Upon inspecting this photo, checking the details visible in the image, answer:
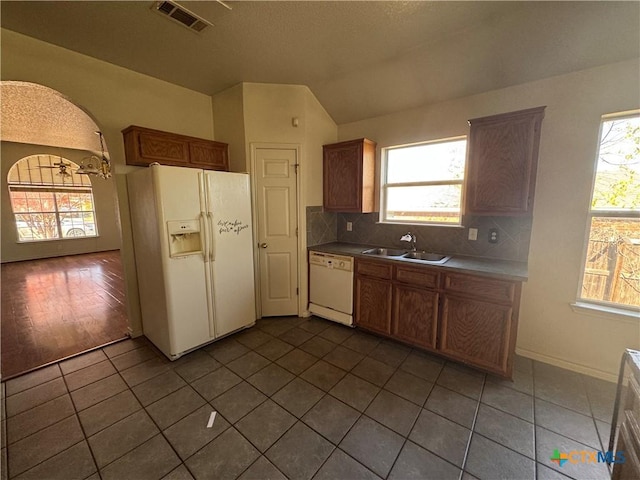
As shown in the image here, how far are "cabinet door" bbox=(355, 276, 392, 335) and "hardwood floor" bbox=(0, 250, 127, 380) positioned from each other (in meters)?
2.67

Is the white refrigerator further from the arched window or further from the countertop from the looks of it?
the arched window

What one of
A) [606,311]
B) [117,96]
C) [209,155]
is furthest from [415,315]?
[117,96]

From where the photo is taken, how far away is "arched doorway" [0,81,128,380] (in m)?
2.85

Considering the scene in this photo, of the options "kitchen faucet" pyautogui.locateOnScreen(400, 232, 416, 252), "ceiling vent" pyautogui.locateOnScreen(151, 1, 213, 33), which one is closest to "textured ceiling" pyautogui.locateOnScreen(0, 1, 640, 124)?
"ceiling vent" pyautogui.locateOnScreen(151, 1, 213, 33)

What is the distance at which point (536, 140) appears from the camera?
80.6 inches

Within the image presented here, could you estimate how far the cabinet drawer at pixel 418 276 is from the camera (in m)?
2.35

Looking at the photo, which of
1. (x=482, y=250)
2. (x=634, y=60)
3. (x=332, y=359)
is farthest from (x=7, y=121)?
(x=634, y=60)

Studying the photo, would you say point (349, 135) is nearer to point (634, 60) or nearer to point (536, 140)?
point (536, 140)

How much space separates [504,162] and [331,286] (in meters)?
2.08

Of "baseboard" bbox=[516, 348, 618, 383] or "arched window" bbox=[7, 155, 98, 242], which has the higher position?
"arched window" bbox=[7, 155, 98, 242]

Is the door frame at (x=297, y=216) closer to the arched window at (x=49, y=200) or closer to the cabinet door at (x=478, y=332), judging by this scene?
the cabinet door at (x=478, y=332)

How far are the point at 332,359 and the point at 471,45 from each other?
300cm

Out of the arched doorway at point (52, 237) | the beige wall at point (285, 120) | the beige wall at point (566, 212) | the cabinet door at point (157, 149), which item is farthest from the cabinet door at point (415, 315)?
the arched doorway at point (52, 237)

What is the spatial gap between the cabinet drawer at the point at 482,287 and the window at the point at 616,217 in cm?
83
